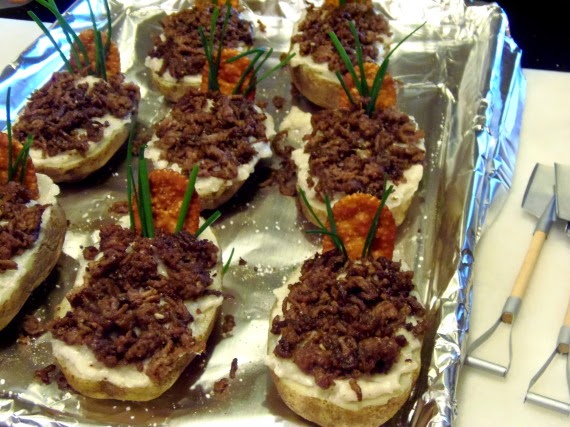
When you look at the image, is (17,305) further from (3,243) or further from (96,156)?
(96,156)

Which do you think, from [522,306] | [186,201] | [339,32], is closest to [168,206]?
[186,201]

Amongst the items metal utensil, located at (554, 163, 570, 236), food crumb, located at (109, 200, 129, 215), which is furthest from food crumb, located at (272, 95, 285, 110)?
metal utensil, located at (554, 163, 570, 236)

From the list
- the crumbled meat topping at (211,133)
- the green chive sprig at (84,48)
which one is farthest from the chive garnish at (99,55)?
the crumbled meat topping at (211,133)

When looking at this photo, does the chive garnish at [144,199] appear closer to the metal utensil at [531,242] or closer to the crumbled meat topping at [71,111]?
the crumbled meat topping at [71,111]

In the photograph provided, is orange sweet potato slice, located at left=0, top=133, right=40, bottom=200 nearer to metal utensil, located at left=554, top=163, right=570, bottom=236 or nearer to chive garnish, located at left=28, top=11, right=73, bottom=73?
chive garnish, located at left=28, top=11, right=73, bottom=73

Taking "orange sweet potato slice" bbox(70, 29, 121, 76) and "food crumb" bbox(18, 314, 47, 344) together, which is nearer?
"food crumb" bbox(18, 314, 47, 344)
